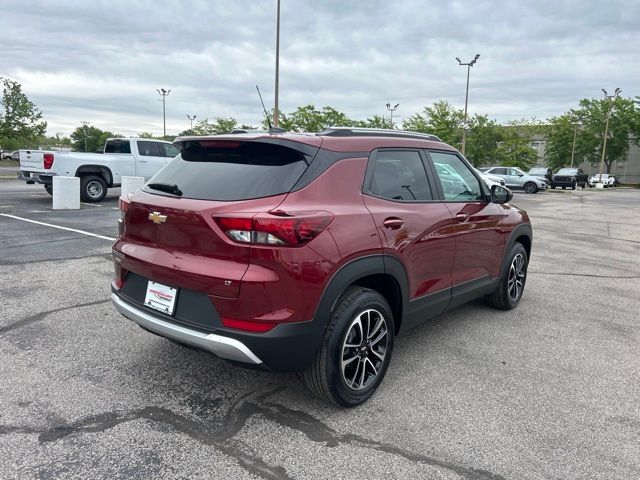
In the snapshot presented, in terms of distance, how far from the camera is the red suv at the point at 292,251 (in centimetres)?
264

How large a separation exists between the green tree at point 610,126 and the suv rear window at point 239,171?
7221 centimetres

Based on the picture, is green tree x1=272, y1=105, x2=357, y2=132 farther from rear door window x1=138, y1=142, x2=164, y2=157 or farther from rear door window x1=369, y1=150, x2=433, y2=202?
rear door window x1=369, y1=150, x2=433, y2=202

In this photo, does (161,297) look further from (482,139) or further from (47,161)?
(482,139)

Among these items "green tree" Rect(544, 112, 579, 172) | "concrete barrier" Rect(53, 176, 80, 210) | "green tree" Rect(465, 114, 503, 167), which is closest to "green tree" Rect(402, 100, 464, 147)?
"green tree" Rect(465, 114, 503, 167)

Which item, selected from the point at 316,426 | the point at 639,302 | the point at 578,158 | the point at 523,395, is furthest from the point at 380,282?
the point at 578,158

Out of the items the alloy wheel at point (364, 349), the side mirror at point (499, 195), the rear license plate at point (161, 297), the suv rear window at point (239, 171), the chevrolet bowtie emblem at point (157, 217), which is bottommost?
the alloy wheel at point (364, 349)

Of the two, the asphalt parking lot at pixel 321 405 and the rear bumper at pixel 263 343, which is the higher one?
the rear bumper at pixel 263 343

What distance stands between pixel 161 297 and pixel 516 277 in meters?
3.89

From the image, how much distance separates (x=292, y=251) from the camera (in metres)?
2.62

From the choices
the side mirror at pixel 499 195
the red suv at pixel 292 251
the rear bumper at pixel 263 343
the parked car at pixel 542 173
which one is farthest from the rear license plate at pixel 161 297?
the parked car at pixel 542 173

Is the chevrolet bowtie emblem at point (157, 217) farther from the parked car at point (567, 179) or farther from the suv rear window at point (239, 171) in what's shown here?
the parked car at point (567, 179)

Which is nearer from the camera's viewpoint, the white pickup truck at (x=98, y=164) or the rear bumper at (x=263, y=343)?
the rear bumper at (x=263, y=343)

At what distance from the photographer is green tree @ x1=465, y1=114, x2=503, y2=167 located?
181 feet

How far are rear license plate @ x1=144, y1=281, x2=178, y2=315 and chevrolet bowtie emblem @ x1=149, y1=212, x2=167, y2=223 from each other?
39 centimetres
